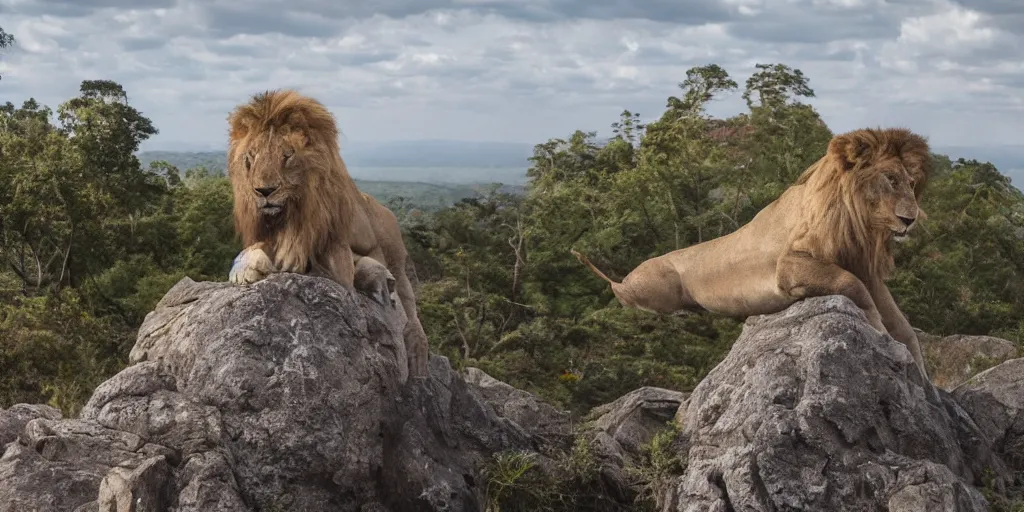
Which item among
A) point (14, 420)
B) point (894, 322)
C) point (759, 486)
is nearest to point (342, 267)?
point (14, 420)

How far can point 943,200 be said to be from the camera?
1970 cm

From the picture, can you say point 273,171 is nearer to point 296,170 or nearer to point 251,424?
point 296,170

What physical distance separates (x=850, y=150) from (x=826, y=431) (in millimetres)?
2259

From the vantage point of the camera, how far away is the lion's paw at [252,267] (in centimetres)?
689

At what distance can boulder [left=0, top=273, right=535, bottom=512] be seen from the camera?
5.93m

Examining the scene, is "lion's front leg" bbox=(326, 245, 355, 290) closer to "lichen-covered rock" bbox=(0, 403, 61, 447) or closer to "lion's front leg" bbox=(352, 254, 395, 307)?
"lion's front leg" bbox=(352, 254, 395, 307)

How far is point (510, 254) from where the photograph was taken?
18.0 meters

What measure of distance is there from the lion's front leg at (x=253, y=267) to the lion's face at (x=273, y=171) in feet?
0.80

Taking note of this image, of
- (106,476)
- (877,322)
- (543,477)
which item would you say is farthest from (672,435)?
(106,476)

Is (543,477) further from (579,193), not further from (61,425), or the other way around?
(579,193)

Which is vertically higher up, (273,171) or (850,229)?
(273,171)

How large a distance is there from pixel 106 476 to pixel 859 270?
208 inches

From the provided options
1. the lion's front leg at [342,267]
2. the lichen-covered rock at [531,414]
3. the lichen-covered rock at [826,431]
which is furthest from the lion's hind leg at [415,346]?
the lichen-covered rock at [826,431]

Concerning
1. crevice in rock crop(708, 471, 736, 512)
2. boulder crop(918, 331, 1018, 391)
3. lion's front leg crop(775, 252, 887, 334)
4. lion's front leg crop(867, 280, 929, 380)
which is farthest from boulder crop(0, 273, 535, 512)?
boulder crop(918, 331, 1018, 391)
